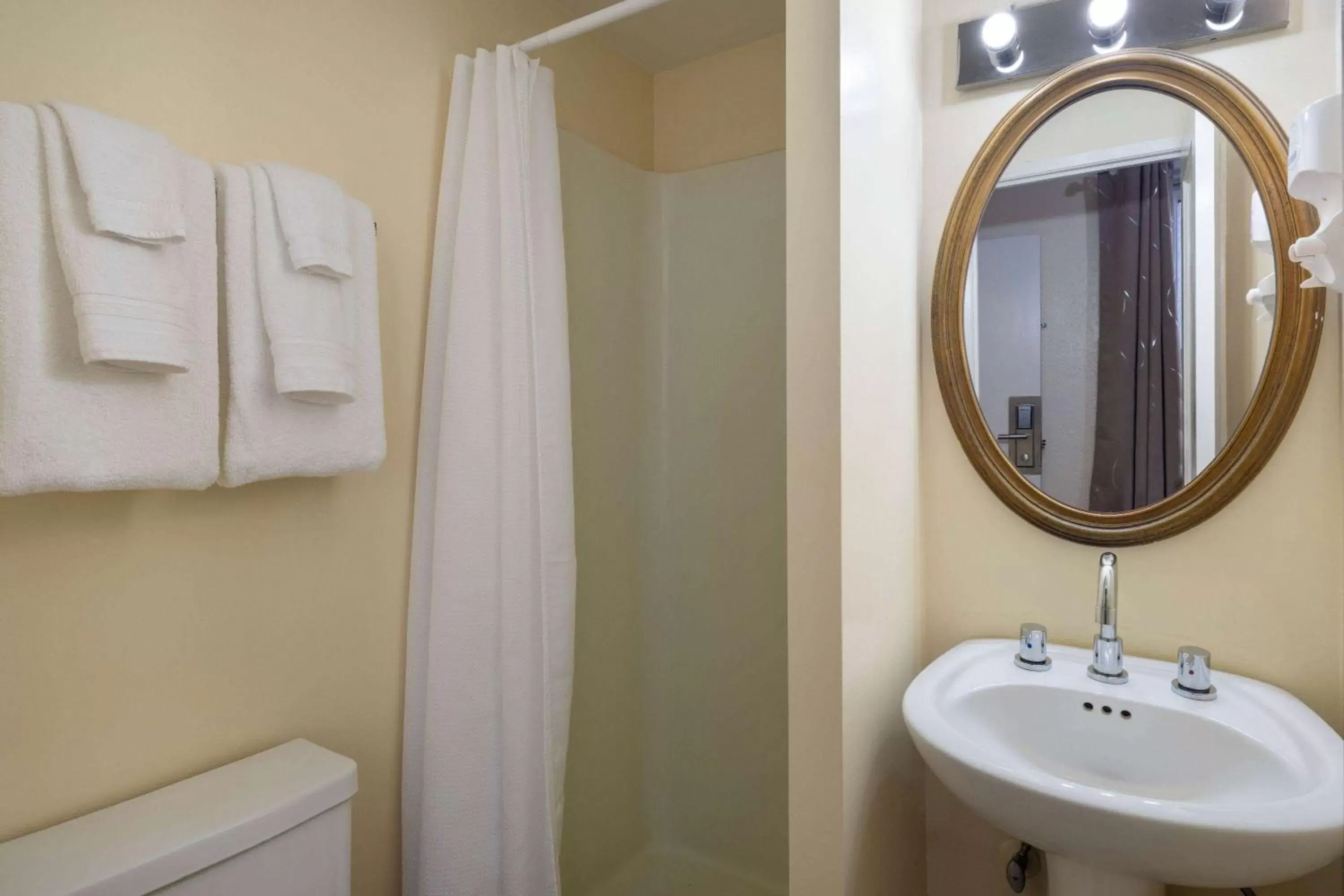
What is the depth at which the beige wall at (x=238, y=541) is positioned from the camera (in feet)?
3.24

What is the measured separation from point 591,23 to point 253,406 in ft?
3.10

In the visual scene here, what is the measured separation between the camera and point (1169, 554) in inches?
50.7

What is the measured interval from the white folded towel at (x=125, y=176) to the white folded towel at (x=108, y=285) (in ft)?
0.05

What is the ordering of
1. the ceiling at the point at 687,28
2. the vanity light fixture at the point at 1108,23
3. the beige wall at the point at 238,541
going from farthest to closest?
1. the ceiling at the point at 687,28
2. the vanity light fixture at the point at 1108,23
3. the beige wall at the point at 238,541

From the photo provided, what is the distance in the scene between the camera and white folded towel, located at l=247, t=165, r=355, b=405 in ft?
3.63

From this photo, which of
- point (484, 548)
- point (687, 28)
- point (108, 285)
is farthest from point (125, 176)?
point (687, 28)

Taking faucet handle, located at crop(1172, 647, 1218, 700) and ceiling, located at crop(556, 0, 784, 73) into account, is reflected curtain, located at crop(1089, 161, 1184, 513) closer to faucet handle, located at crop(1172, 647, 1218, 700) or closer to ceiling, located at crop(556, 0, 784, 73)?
faucet handle, located at crop(1172, 647, 1218, 700)

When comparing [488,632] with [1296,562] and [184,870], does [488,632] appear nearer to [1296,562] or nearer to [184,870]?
[184,870]

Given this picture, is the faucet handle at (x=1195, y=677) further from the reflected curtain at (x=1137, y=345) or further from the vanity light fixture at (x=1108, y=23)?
the vanity light fixture at (x=1108, y=23)

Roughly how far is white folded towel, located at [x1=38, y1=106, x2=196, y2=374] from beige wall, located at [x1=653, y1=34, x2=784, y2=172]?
1517 millimetres

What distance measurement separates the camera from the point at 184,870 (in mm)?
952

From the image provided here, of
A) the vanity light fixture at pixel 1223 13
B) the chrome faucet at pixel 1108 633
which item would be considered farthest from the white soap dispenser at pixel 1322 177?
the chrome faucet at pixel 1108 633

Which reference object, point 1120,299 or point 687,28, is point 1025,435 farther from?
point 687,28

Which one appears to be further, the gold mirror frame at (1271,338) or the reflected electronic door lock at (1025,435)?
the reflected electronic door lock at (1025,435)
